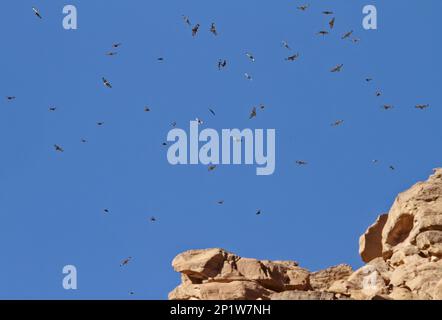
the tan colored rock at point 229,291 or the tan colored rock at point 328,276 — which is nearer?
the tan colored rock at point 229,291

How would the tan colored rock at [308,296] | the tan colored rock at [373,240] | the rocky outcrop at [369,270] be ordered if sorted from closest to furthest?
the tan colored rock at [308,296] → the rocky outcrop at [369,270] → the tan colored rock at [373,240]

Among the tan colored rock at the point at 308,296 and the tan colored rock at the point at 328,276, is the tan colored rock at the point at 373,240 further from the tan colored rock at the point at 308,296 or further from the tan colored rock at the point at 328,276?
the tan colored rock at the point at 308,296

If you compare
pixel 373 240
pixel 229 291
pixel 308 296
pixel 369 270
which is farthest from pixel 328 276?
pixel 308 296

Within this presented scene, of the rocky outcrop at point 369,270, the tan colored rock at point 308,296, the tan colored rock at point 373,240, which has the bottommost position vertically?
the tan colored rock at point 308,296

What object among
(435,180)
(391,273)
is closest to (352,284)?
(391,273)

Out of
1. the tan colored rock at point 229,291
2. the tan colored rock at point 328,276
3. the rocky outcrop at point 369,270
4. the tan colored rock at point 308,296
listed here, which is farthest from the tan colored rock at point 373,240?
the tan colored rock at point 308,296

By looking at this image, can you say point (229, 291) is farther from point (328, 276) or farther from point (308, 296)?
point (328, 276)

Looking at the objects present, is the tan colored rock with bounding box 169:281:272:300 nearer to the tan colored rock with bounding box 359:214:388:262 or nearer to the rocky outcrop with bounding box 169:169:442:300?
the rocky outcrop with bounding box 169:169:442:300
